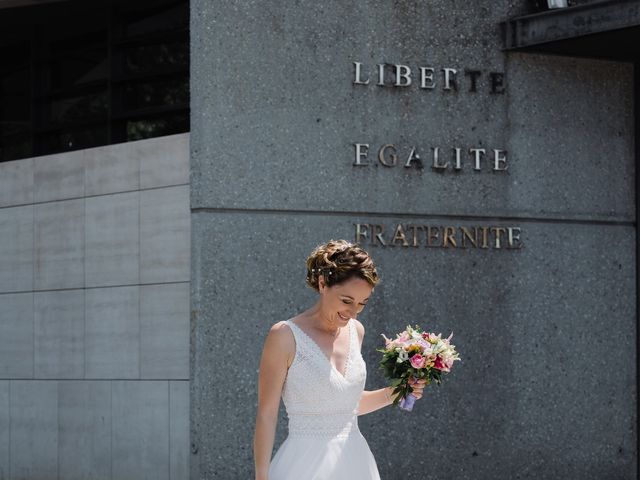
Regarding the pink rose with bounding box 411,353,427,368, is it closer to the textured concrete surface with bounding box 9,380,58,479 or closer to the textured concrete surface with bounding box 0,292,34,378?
the textured concrete surface with bounding box 9,380,58,479

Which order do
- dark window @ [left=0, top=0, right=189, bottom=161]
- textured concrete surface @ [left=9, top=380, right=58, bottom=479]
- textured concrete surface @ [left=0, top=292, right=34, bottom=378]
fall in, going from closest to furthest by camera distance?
textured concrete surface @ [left=9, top=380, right=58, bottom=479] < dark window @ [left=0, top=0, right=189, bottom=161] < textured concrete surface @ [left=0, top=292, right=34, bottom=378]

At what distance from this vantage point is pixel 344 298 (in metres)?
5.50

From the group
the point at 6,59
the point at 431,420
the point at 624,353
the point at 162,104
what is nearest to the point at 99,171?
the point at 162,104

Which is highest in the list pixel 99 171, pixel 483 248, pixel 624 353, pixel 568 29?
pixel 568 29

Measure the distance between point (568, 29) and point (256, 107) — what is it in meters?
2.58

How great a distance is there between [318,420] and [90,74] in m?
6.88

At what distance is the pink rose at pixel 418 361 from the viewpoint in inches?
226

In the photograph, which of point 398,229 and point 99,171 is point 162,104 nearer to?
point 99,171

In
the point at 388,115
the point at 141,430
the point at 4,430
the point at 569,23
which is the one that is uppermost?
the point at 569,23


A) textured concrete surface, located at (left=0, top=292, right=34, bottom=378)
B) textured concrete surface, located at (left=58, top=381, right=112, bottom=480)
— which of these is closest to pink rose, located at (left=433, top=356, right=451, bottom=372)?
textured concrete surface, located at (left=58, top=381, right=112, bottom=480)

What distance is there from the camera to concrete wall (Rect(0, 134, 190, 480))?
399 inches

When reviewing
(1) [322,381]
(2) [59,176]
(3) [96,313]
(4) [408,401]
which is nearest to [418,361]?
(4) [408,401]

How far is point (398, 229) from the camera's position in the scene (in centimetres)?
1028

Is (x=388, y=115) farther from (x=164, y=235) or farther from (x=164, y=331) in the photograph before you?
(x=164, y=331)
